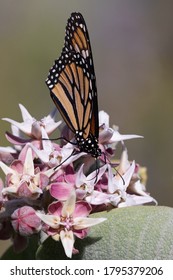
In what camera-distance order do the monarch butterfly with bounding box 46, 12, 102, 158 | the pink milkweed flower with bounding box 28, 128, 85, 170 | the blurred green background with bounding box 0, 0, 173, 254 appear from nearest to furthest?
the pink milkweed flower with bounding box 28, 128, 85, 170
the monarch butterfly with bounding box 46, 12, 102, 158
the blurred green background with bounding box 0, 0, 173, 254

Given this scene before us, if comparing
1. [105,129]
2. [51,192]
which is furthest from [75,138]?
[51,192]

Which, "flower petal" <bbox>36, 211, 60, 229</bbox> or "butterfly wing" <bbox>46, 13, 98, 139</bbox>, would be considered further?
"butterfly wing" <bbox>46, 13, 98, 139</bbox>

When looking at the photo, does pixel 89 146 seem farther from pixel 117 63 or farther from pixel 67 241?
pixel 117 63

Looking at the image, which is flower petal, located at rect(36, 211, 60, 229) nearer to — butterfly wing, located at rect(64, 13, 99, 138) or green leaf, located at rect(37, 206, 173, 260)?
green leaf, located at rect(37, 206, 173, 260)

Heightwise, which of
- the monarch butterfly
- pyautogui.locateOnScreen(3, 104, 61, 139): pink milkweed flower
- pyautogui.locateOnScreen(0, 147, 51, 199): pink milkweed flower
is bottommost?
pyautogui.locateOnScreen(0, 147, 51, 199): pink milkweed flower

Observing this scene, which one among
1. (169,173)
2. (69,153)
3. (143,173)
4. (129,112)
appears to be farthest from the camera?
(129,112)

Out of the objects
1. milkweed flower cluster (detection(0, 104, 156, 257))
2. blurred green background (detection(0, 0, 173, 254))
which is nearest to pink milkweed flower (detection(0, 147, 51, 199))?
milkweed flower cluster (detection(0, 104, 156, 257))

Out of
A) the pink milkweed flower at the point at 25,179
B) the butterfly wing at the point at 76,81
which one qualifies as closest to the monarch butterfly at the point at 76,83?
the butterfly wing at the point at 76,81

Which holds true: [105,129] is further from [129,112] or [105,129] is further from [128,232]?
[129,112]
